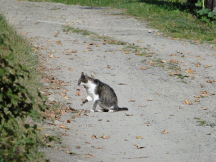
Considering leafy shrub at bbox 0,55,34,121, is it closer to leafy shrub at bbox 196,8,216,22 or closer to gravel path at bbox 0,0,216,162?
gravel path at bbox 0,0,216,162

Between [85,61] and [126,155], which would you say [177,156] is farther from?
[85,61]

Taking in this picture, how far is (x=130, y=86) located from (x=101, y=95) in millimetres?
2206

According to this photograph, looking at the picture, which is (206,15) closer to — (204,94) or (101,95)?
(204,94)

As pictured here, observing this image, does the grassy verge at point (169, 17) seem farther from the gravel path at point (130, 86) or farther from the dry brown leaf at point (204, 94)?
the dry brown leaf at point (204, 94)

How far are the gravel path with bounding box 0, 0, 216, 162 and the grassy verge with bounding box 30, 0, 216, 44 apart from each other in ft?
2.50

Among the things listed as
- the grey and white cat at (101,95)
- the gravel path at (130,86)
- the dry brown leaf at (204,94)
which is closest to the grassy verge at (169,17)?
the gravel path at (130,86)

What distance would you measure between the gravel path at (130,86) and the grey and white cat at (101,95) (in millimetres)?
171

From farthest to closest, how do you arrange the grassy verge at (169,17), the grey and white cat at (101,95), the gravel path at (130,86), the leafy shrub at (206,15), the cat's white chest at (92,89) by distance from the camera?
1. the leafy shrub at (206,15)
2. the grassy verge at (169,17)
3. the cat's white chest at (92,89)
4. the grey and white cat at (101,95)
5. the gravel path at (130,86)

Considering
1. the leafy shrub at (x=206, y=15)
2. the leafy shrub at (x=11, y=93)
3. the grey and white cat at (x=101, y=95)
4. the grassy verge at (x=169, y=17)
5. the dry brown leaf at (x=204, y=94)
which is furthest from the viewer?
the leafy shrub at (x=206, y=15)

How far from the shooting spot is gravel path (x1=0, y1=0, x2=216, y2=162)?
936 centimetres

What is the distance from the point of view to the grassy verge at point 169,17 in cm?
2058

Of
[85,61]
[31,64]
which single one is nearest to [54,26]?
[85,61]

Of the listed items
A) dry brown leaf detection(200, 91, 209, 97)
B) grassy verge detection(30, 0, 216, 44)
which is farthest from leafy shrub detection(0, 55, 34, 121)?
grassy verge detection(30, 0, 216, 44)

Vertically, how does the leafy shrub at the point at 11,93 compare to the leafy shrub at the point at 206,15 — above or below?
above
